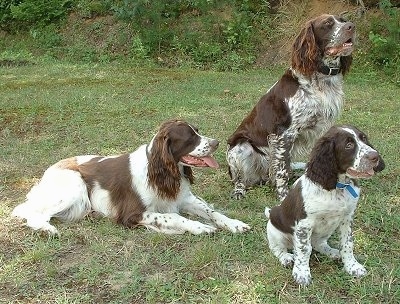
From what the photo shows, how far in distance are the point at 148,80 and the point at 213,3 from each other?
3443mm

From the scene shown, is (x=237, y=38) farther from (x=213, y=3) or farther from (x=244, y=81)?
(x=244, y=81)

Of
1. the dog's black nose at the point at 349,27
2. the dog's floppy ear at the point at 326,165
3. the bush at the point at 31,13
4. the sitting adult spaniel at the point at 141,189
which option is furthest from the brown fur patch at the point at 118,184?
the bush at the point at 31,13

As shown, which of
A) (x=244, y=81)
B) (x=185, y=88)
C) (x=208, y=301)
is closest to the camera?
(x=208, y=301)

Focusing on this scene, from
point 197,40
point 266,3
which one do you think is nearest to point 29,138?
point 197,40

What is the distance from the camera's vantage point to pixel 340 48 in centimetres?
509

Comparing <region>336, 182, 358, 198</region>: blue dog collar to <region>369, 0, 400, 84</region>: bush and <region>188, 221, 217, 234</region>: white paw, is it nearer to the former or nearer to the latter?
<region>188, 221, 217, 234</region>: white paw

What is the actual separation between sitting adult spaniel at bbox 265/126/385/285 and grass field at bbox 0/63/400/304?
0.17 metres

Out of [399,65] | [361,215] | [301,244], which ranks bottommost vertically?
[399,65]

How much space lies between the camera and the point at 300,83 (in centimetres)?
533

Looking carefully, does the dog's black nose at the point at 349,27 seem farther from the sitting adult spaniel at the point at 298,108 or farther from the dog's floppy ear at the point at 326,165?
the dog's floppy ear at the point at 326,165

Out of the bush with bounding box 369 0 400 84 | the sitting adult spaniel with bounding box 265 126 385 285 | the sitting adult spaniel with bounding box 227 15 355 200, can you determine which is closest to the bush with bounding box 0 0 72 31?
the bush with bounding box 369 0 400 84

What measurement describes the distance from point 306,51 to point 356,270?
2301 mm

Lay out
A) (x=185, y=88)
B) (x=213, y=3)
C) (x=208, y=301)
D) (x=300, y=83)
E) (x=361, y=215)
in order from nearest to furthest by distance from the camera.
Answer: (x=208, y=301), (x=361, y=215), (x=300, y=83), (x=185, y=88), (x=213, y=3)

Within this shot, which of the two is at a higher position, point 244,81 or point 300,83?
point 300,83
